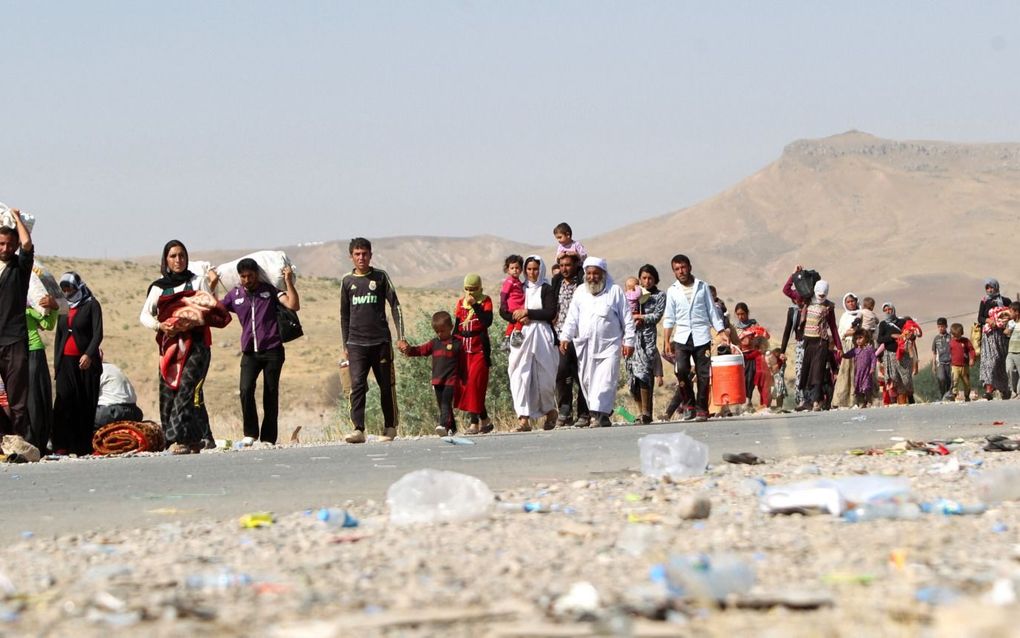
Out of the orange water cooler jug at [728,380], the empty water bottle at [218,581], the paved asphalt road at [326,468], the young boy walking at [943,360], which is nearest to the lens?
the empty water bottle at [218,581]

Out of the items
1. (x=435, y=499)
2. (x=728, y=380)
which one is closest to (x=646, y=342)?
(x=728, y=380)

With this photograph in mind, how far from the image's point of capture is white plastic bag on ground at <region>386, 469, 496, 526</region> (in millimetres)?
7449

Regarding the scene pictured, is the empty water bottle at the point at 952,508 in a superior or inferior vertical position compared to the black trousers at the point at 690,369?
inferior

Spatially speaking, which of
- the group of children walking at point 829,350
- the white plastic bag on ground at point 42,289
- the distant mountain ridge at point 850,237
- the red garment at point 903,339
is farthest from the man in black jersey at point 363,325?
the distant mountain ridge at point 850,237

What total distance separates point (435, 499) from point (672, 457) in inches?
A: 109

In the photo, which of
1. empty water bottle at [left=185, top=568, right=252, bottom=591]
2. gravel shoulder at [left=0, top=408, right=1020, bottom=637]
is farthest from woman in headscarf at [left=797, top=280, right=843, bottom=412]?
empty water bottle at [left=185, top=568, right=252, bottom=591]

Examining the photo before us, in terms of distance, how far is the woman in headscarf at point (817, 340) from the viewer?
68.1 ft

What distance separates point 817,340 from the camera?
68.2 feet

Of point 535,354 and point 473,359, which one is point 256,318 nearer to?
point 473,359

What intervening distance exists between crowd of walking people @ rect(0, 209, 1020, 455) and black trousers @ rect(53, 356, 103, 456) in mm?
12

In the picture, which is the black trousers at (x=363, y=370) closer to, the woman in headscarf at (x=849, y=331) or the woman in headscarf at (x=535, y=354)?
the woman in headscarf at (x=535, y=354)

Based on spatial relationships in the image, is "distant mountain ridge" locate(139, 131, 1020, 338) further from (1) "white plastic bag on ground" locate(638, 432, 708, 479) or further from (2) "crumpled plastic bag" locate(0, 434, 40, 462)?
(1) "white plastic bag on ground" locate(638, 432, 708, 479)

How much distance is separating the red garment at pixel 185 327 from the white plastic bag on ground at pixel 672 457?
452 cm

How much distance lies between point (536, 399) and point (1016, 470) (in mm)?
8526
